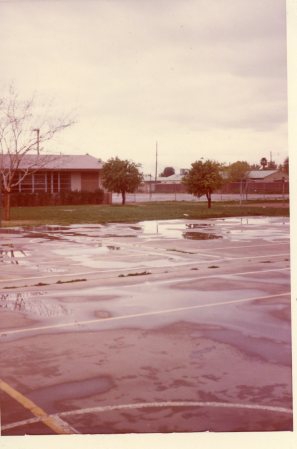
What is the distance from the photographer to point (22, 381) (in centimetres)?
562

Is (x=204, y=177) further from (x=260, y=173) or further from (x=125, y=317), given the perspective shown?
(x=125, y=317)

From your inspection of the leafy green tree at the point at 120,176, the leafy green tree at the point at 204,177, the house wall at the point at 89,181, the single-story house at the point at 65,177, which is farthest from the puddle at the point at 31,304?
the house wall at the point at 89,181

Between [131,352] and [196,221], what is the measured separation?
18.9 metres

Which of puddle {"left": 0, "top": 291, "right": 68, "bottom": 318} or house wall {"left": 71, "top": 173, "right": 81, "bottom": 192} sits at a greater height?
house wall {"left": 71, "top": 173, "right": 81, "bottom": 192}

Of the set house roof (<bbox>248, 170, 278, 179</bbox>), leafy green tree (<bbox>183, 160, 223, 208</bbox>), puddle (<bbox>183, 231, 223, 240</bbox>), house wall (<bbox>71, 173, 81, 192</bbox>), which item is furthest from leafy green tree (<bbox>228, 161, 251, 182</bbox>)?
puddle (<bbox>183, 231, 223, 240</bbox>)

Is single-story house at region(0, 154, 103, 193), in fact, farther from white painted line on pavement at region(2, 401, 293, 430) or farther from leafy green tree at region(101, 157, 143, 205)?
white painted line on pavement at region(2, 401, 293, 430)

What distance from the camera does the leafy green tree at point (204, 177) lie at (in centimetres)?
3425

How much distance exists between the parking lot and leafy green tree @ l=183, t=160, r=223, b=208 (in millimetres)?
20282

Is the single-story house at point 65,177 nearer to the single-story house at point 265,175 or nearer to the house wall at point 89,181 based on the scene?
the house wall at point 89,181

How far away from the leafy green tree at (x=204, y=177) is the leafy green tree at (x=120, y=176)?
774 cm

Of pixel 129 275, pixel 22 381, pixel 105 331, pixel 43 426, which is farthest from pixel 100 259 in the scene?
pixel 43 426

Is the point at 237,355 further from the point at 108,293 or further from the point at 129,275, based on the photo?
the point at 129,275

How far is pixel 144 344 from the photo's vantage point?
22.4 feet

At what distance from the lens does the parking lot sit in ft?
15.9
